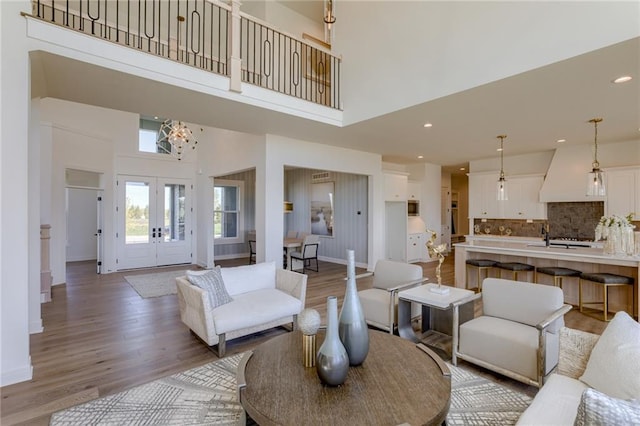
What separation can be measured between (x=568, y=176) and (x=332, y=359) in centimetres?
720

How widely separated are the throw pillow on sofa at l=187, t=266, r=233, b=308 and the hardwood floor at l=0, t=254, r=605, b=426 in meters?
0.50

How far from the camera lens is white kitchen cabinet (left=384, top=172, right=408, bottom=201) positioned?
313 inches

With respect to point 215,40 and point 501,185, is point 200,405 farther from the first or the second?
point 215,40

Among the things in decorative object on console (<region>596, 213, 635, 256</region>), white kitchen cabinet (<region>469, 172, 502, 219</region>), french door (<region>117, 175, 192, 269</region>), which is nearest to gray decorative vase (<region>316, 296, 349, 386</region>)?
decorative object on console (<region>596, 213, 635, 256</region>)

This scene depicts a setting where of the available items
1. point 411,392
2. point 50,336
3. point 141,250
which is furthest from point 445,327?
point 141,250

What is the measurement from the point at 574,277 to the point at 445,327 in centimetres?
271

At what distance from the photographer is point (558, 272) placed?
456 cm

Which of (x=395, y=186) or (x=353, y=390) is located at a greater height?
(x=395, y=186)

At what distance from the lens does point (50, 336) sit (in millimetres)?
3682

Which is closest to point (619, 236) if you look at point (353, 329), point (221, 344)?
point (353, 329)

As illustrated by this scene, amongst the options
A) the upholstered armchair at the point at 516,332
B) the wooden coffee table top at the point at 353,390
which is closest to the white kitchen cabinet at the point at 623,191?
the upholstered armchair at the point at 516,332

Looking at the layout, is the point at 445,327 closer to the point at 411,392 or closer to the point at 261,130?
the point at 411,392

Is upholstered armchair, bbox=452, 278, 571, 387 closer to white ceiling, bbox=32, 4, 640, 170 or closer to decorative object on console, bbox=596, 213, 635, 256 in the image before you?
white ceiling, bbox=32, 4, 640, 170

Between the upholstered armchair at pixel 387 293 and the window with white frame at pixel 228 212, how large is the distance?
6.62 m
